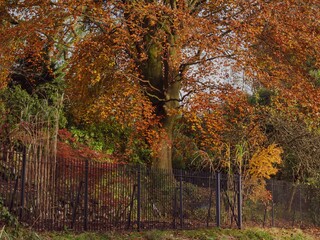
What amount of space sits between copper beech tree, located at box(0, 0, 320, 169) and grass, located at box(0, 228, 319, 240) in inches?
213

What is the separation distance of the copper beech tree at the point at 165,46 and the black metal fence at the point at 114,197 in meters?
4.04

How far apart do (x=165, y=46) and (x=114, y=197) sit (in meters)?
8.39

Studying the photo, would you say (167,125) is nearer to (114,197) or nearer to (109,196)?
(114,197)

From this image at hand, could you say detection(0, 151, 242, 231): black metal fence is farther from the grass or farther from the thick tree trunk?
the thick tree trunk

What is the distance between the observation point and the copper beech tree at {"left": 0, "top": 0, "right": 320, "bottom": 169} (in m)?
22.0

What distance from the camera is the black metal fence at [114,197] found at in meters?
13.9

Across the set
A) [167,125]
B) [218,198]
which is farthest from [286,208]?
[218,198]

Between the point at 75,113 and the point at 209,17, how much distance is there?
8.01m

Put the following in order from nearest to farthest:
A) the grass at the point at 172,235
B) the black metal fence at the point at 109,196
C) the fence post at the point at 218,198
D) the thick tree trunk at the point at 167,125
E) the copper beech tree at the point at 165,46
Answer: the grass at the point at 172,235 < the black metal fence at the point at 109,196 < the fence post at the point at 218,198 < the copper beech tree at the point at 165,46 < the thick tree trunk at the point at 167,125

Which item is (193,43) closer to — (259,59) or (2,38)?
(259,59)

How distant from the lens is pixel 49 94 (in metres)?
27.3

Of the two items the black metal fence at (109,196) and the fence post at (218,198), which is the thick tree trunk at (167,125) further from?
the fence post at (218,198)

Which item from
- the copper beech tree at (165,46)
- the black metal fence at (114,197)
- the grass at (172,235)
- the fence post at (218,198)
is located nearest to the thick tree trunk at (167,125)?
the copper beech tree at (165,46)

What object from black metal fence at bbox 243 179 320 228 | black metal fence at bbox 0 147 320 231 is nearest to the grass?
black metal fence at bbox 0 147 320 231
